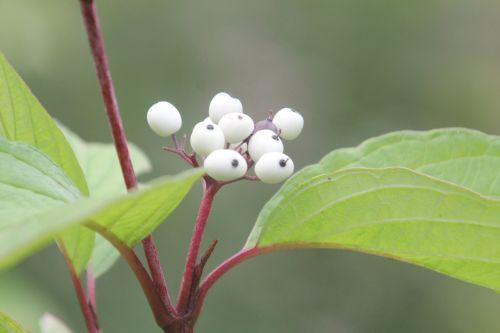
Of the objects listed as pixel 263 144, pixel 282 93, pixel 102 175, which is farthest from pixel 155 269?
pixel 282 93

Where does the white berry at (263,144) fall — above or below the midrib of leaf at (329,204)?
above

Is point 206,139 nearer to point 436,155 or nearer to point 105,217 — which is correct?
point 105,217

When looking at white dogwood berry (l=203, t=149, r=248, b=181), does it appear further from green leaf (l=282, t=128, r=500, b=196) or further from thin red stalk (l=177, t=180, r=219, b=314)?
green leaf (l=282, t=128, r=500, b=196)

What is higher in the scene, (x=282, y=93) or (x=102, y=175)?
(x=102, y=175)

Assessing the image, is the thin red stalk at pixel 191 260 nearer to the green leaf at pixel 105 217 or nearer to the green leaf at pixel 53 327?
the green leaf at pixel 105 217

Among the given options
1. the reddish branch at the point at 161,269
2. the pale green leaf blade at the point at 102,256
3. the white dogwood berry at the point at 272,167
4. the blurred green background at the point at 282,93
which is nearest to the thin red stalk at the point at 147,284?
the reddish branch at the point at 161,269

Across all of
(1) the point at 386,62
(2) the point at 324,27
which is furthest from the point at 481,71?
(2) the point at 324,27

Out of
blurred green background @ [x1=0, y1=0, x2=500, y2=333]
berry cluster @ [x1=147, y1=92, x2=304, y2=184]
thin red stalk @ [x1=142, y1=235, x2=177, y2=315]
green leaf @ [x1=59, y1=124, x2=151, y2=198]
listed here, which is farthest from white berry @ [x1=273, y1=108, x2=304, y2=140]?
blurred green background @ [x1=0, y1=0, x2=500, y2=333]

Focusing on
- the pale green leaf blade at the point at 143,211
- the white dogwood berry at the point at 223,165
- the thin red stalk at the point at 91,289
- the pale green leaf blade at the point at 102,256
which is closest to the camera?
the pale green leaf blade at the point at 143,211
